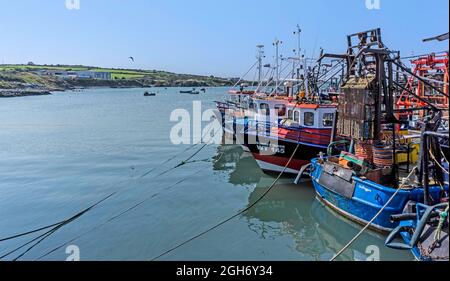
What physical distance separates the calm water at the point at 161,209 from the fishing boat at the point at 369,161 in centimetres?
74

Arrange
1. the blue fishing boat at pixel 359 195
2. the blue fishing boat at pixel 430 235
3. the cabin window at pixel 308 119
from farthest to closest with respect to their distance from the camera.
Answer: the cabin window at pixel 308 119 → the blue fishing boat at pixel 359 195 → the blue fishing boat at pixel 430 235

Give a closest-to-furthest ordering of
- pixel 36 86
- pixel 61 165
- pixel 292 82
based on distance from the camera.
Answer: pixel 61 165 → pixel 292 82 → pixel 36 86

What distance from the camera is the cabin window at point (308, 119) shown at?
16.7 meters

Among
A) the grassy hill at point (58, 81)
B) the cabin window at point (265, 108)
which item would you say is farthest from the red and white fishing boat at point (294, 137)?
the grassy hill at point (58, 81)

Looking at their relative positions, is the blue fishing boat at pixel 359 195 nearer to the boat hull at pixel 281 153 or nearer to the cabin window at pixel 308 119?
the boat hull at pixel 281 153

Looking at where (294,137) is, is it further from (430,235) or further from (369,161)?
(430,235)

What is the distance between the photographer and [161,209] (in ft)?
43.8

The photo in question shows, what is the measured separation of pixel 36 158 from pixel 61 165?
10.9 ft

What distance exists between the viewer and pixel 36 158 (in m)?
23.1

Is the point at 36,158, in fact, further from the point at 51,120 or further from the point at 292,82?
the point at 51,120

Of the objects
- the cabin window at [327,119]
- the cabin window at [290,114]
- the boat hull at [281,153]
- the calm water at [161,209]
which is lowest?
the calm water at [161,209]

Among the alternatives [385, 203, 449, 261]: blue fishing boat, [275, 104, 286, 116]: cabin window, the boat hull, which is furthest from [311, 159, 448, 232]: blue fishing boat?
[275, 104, 286, 116]: cabin window

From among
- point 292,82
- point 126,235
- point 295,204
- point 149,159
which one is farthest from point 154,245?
point 292,82

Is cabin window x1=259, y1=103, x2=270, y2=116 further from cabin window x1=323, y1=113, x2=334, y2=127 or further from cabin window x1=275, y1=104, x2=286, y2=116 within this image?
cabin window x1=323, y1=113, x2=334, y2=127
